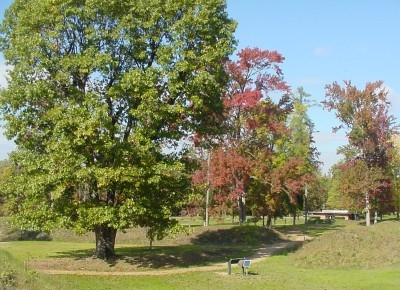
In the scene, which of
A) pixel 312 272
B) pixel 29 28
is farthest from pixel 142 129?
pixel 312 272

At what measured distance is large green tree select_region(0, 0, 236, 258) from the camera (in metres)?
19.3

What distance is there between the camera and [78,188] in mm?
20922

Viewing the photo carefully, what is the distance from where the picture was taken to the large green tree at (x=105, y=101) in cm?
1930

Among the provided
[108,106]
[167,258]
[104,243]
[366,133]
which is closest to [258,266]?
[167,258]

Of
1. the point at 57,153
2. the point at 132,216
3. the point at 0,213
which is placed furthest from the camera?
the point at 0,213

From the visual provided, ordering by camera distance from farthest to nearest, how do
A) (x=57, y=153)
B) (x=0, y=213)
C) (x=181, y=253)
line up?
(x=0, y=213) → (x=181, y=253) → (x=57, y=153)

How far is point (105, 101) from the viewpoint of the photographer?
2069 centimetres

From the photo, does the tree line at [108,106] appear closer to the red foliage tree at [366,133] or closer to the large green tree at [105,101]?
the large green tree at [105,101]

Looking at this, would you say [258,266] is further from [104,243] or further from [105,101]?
[105,101]

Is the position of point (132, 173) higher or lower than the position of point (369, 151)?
lower

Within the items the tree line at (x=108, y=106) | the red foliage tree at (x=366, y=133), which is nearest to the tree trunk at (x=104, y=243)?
the tree line at (x=108, y=106)

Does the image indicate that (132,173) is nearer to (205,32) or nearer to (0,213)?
(205,32)

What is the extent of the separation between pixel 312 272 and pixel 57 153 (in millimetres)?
11258

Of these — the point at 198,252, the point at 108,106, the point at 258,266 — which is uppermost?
the point at 108,106
